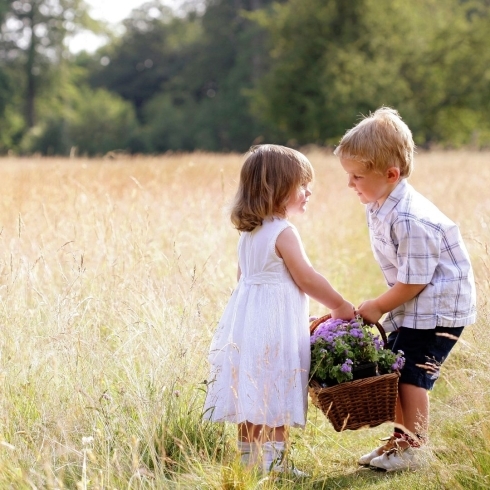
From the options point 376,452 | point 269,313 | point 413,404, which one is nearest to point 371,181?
point 269,313

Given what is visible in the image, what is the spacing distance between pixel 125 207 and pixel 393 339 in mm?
3324

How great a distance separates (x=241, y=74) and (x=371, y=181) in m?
39.2

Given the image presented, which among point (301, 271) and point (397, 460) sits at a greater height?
point (301, 271)

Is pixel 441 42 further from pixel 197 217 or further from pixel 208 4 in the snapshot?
pixel 197 217

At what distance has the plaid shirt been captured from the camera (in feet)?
10.4

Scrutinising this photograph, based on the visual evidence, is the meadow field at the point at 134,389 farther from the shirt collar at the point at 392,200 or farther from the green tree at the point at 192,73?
the green tree at the point at 192,73

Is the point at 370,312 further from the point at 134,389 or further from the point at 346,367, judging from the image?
the point at 134,389

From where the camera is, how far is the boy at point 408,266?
3176mm

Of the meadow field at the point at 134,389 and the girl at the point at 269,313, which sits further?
the girl at the point at 269,313

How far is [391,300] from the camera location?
3201 mm

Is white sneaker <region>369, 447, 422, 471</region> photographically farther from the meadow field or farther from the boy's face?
the boy's face

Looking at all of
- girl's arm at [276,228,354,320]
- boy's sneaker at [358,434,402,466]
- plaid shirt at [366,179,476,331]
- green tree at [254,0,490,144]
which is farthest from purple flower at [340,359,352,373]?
green tree at [254,0,490,144]

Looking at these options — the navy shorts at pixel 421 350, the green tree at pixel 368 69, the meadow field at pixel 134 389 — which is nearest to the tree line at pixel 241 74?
the green tree at pixel 368 69

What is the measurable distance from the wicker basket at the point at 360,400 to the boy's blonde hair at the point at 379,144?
86 centimetres
